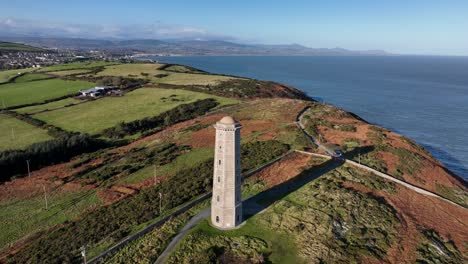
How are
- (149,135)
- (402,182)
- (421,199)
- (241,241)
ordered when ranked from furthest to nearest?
(149,135)
(402,182)
(421,199)
(241,241)

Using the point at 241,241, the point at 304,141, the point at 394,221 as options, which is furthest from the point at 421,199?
the point at 241,241

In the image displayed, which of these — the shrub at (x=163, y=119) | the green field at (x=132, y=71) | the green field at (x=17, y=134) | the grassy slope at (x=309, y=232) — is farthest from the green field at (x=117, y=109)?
the grassy slope at (x=309, y=232)

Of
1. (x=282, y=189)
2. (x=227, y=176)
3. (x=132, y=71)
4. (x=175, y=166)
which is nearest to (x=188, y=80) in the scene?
(x=132, y=71)

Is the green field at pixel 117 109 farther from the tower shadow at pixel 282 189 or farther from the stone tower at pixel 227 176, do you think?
the stone tower at pixel 227 176

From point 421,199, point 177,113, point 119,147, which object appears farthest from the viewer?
point 177,113

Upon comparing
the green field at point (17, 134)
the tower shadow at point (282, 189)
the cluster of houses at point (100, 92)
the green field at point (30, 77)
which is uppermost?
the green field at point (30, 77)

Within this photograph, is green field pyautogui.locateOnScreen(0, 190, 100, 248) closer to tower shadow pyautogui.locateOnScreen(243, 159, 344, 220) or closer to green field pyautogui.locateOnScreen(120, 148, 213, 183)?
green field pyautogui.locateOnScreen(120, 148, 213, 183)

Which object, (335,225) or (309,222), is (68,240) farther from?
(335,225)
